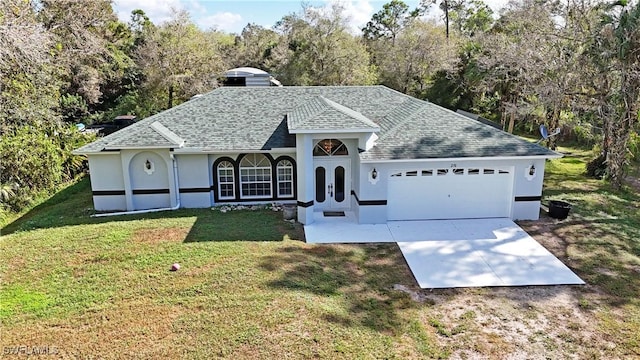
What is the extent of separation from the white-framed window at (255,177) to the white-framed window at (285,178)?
411 millimetres

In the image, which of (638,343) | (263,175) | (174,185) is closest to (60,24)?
(174,185)

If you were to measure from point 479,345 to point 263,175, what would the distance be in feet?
34.0

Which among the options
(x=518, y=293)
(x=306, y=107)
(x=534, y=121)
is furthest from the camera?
(x=534, y=121)

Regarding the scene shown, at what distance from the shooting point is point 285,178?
54.3 feet

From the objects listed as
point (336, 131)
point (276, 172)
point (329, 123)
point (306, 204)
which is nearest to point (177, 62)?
point (276, 172)

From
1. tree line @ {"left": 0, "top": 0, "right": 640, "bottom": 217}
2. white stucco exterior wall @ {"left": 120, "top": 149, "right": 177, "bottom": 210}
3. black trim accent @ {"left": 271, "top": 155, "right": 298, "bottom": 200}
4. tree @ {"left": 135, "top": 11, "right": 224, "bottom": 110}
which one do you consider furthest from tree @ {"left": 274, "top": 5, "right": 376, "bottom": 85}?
white stucco exterior wall @ {"left": 120, "top": 149, "right": 177, "bottom": 210}

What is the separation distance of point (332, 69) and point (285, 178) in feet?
65.4

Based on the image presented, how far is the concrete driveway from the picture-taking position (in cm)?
1090

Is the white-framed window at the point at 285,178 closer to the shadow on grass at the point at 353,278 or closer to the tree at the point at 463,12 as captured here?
the shadow on grass at the point at 353,278

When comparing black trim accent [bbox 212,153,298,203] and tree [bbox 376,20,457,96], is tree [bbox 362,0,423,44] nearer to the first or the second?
tree [bbox 376,20,457,96]

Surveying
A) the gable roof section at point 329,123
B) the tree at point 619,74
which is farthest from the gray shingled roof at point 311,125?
the tree at point 619,74

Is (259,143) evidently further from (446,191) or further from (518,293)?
(518,293)

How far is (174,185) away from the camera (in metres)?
15.7

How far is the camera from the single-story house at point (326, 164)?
14.1 meters
